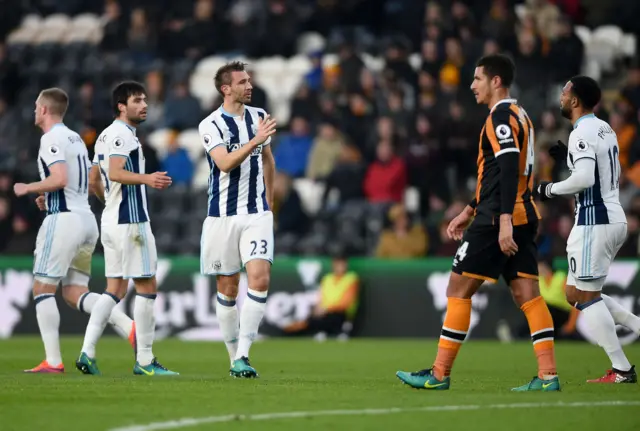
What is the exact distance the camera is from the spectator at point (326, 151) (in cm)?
1955

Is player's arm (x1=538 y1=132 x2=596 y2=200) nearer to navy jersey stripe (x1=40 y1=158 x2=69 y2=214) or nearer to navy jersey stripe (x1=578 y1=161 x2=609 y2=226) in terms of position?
navy jersey stripe (x1=578 y1=161 x2=609 y2=226)

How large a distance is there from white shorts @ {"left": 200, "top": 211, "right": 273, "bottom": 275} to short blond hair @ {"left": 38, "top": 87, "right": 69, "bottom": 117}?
195 centimetres

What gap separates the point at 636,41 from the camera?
20.8 meters

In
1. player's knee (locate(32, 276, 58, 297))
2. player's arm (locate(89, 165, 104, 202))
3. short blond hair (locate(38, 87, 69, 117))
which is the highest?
short blond hair (locate(38, 87, 69, 117))

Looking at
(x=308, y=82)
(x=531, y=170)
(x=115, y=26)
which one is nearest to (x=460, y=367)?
(x=531, y=170)

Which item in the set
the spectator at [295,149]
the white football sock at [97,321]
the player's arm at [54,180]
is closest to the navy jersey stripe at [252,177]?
the white football sock at [97,321]

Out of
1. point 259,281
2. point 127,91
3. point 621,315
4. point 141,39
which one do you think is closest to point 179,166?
point 141,39

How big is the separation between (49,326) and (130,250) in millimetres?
1070

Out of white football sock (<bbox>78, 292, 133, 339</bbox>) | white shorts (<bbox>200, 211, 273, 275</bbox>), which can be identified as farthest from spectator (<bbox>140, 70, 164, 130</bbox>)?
white shorts (<bbox>200, 211, 273, 275</bbox>)

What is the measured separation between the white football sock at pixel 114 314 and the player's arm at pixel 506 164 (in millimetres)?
4182

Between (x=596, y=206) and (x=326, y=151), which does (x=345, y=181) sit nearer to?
(x=326, y=151)

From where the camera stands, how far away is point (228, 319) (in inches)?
405

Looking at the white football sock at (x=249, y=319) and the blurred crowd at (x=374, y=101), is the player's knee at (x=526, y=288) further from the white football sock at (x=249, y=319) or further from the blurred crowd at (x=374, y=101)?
the blurred crowd at (x=374, y=101)

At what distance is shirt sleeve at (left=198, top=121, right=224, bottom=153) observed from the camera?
995 centimetres
